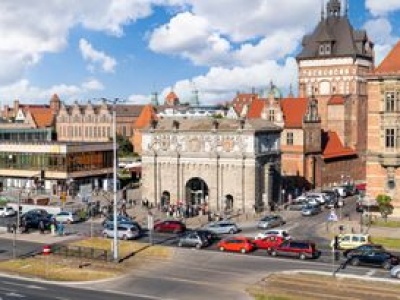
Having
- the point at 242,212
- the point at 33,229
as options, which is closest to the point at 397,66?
the point at 242,212

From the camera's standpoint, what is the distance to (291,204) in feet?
271

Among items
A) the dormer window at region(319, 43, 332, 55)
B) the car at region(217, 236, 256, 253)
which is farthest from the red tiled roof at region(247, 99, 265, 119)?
the car at region(217, 236, 256, 253)

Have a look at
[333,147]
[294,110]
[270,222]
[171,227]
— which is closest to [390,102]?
[270,222]

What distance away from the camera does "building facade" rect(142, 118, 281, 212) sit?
76.9m

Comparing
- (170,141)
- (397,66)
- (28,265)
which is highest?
(397,66)

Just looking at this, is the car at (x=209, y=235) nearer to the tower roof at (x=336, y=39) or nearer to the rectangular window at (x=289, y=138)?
the rectangular window at (x=289, y=138)

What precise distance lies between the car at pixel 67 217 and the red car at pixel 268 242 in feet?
81.5

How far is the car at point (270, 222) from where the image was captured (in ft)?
221

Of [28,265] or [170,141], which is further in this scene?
[170,141]

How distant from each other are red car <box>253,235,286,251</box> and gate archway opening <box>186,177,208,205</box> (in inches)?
931

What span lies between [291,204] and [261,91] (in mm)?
75181

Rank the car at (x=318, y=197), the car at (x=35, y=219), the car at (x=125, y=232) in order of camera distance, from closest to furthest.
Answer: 1. the car at (x=125, y=232)
2. the car at (x=35, y=219)
3. the car at (x=318, y=197)

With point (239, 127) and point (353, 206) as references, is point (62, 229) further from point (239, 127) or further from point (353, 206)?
point (353, 206)

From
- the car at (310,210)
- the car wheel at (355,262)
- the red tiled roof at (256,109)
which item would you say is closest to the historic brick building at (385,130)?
the car at (310,210)
